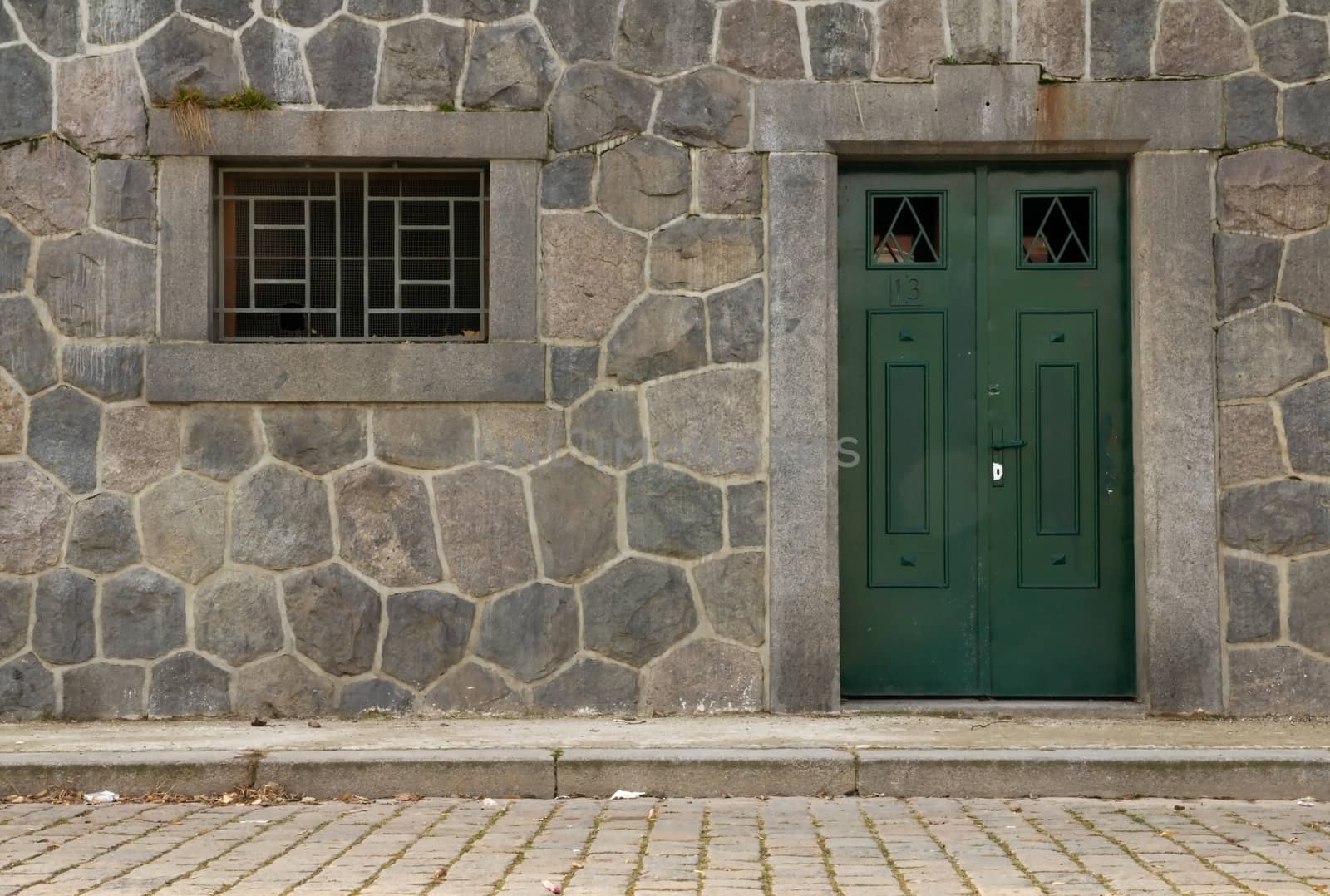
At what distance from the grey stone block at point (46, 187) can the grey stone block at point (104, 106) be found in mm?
111

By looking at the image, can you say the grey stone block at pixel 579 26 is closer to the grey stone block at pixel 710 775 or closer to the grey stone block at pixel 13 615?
the grey stone block at pixel 710 775

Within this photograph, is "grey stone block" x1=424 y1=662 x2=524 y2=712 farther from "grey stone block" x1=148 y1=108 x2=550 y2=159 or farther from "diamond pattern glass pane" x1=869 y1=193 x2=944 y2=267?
"diamond pattern glass pane" x1=869 y1=193 x2=944 y2=267

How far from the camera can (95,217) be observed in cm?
792

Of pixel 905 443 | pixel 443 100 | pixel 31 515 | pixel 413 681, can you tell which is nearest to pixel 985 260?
pixel 905 443

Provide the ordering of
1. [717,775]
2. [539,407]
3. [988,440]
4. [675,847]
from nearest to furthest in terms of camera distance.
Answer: [675,847], [717,775], [539,407], [988,440]

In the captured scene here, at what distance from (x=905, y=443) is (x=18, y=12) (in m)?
4.72

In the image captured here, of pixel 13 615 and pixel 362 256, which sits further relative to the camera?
pixel 362 256

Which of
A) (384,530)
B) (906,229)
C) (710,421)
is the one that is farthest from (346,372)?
(906,229)

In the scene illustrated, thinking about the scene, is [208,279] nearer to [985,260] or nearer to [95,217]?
[95,217]

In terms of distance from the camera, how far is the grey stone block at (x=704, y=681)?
311 inches

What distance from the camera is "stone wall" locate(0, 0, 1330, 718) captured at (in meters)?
7.86

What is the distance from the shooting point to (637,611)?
7.89 metres

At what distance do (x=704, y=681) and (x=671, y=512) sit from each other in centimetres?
81

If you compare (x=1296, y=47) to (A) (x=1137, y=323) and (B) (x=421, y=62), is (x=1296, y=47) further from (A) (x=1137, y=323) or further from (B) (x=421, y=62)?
(B) (x=421, y=62)
